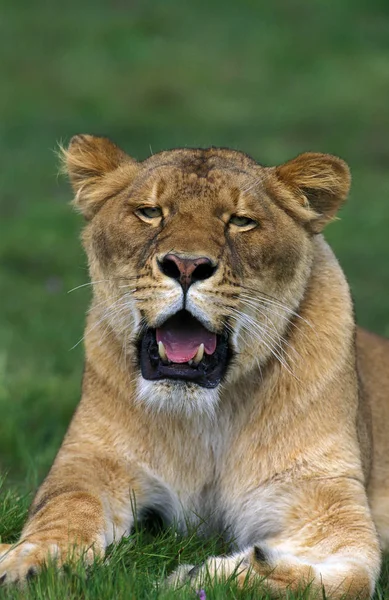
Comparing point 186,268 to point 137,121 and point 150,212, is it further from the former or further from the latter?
point 137,121

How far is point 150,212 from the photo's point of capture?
4.02m

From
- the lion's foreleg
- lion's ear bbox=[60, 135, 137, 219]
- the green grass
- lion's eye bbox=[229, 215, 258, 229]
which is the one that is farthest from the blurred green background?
lion's eye bbox=[229, 215, 258, 229]

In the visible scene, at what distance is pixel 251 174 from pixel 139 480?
1019 mm

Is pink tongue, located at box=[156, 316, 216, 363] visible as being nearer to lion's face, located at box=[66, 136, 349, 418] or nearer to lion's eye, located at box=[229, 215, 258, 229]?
lion's face, located at box=[66, 136, 349, 418]

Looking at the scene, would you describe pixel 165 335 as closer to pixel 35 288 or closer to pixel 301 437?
pixel 301 437

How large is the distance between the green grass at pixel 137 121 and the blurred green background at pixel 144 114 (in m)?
0.02

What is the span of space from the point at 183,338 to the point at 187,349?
1.5 inches

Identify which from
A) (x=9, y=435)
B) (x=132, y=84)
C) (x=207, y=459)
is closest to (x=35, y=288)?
(x=9, y=435)

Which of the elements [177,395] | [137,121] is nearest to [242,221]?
[177,395]

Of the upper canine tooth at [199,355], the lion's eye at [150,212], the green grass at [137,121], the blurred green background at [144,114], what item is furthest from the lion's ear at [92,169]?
the blurred green background at [144,114]

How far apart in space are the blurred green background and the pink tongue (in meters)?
1.35

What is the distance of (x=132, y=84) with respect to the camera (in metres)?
16.7

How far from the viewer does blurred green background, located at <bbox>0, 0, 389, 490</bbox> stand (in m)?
7.79

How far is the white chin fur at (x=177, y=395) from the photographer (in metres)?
3.81
